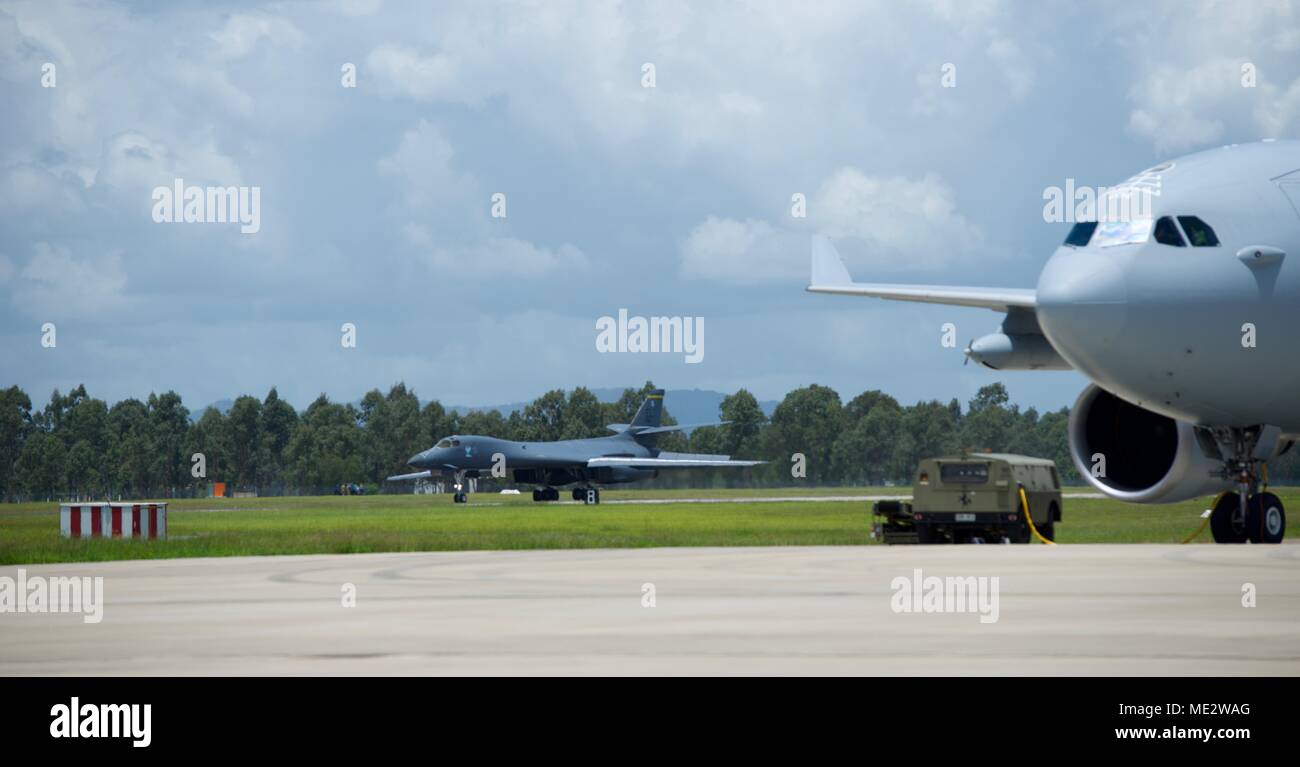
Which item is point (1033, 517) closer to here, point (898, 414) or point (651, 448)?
point (651, 448)

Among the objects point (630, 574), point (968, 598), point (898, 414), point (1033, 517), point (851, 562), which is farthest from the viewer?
point (898, 414)

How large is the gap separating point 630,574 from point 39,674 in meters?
9.91

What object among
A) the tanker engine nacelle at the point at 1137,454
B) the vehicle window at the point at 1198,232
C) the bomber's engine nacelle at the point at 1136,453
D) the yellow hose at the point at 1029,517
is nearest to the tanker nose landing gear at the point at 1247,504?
the tanker engine nacelle at the point at 1137,454

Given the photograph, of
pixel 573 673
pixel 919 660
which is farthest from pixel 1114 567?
pixel 573 673

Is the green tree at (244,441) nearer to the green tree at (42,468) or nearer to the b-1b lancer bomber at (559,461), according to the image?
the green tree at (42,468)

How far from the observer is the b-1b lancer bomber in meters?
80.9

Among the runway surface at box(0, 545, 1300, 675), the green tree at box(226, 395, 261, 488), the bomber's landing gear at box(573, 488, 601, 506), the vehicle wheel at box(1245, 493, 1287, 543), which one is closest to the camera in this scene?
the runway surface at box(0, 545, 1300, 675)

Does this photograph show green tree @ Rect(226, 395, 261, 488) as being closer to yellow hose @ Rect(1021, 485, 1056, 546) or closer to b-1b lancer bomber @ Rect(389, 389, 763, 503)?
b-1b lancer bomber @ Rect(389, 389, 763, 503)

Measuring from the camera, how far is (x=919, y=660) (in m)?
9.88

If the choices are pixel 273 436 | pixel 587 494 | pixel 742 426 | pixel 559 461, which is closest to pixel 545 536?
pixel 587 494

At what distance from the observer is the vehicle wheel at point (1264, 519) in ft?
75.0

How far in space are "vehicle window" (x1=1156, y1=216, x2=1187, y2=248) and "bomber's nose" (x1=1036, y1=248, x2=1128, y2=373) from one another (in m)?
0.67

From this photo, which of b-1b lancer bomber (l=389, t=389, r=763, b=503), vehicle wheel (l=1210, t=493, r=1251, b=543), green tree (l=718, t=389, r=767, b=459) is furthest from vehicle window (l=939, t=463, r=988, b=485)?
green tree (l=718, t=389, r=767, b=459)
